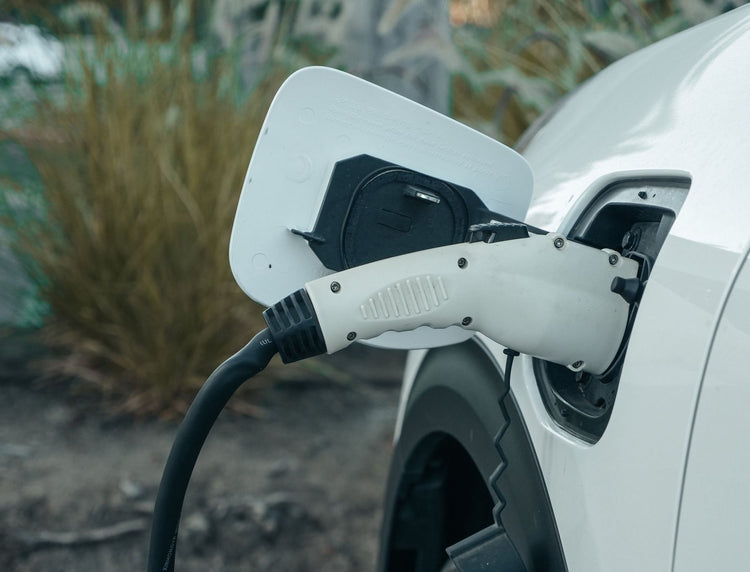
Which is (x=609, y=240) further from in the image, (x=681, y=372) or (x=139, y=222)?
(x=139, y=222)

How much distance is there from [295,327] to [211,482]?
2166mm

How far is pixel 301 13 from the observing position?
395cm

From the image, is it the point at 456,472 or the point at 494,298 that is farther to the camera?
the point at 456,472

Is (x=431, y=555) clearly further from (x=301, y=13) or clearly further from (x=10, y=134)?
(x=301, y=13)

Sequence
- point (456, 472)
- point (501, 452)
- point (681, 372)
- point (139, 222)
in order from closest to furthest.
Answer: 1. point (681, 372)
2. point (501, 452)
3. point (456, 472)
4. point (139, 222)

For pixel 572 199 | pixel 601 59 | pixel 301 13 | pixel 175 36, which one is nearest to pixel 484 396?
pixel 572 199

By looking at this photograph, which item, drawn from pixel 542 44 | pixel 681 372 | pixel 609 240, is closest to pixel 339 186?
pixel 609 240

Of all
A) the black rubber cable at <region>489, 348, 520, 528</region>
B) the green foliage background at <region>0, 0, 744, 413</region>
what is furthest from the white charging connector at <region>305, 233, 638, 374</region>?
the green foliage background at <region>0, 0, 744, 413</region>

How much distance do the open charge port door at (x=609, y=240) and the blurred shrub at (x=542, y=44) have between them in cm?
135

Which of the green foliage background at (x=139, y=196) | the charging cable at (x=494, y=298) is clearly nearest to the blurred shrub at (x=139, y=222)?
the green foliage background at (x=139, y=196)

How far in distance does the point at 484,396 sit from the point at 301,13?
321cm

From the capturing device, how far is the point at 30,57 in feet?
11.9

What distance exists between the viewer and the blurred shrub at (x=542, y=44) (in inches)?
93.1

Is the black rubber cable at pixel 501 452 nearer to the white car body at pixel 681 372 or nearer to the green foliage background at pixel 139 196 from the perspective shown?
the white car body at pixel 681 372
